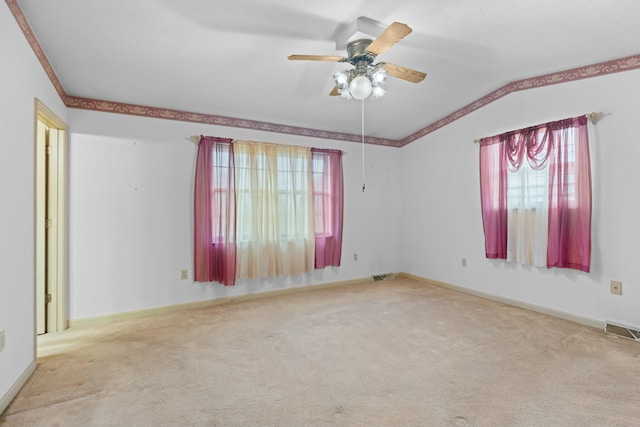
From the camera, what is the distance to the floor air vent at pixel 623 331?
8.97 feet

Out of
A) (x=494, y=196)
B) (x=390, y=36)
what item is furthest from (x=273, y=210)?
(x=494, y=196)

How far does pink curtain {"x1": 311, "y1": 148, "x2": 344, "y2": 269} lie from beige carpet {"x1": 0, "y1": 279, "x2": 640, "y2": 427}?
51.9 inches

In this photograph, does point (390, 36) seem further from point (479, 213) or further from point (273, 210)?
point (479, 213)

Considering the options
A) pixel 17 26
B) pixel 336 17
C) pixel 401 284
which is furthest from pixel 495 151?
pixel 17 26

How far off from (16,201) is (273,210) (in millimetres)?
2563

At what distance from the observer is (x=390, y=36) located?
79.0 inches

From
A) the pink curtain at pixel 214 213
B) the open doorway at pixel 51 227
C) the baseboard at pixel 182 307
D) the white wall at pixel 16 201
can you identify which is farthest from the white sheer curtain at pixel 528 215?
the open doorway at pixel 51 227

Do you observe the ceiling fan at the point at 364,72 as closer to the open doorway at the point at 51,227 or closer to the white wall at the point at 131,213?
the white wall at the point at 131,213

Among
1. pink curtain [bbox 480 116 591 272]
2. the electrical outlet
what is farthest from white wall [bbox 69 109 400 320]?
the electrical outlet

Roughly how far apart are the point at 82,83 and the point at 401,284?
4.81 metres

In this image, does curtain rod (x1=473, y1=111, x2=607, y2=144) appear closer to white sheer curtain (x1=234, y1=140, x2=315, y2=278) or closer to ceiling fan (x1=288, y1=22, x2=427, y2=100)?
ceiling fan (x1=288, y1=22, x2=427, y2=100)

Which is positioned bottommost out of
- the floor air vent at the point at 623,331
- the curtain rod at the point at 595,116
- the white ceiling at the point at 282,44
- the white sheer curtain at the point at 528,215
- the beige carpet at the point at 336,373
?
the beige carpet at the point at 336,373

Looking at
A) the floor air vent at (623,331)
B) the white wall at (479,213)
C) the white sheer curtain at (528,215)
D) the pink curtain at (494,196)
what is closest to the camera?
the floor air vent at (623,331)

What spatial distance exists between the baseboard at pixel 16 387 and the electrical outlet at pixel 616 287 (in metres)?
4.95
